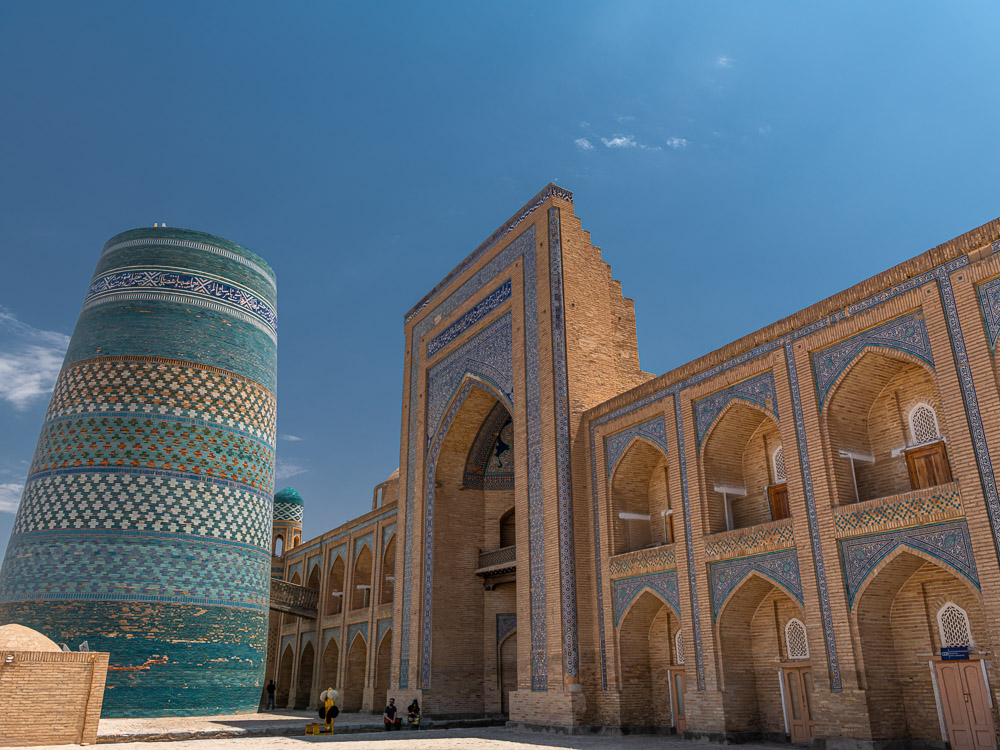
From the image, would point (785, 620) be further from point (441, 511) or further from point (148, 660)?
point (148, 660)

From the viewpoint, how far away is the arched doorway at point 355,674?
17938 millimetres

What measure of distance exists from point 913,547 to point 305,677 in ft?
58.0

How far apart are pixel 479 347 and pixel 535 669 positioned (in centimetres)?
550

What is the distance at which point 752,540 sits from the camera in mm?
8609

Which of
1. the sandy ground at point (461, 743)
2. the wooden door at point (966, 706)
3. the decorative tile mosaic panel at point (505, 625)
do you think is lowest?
the sandy ground at point (461, 743)

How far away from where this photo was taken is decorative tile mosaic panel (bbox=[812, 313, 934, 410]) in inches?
287

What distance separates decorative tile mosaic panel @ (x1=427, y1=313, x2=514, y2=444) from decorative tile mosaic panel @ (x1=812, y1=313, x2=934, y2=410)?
5476mm

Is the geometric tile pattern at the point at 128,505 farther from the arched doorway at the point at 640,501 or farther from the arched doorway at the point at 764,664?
the arched doorway at the point at 764,664

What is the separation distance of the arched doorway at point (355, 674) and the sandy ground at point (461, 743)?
307 inches

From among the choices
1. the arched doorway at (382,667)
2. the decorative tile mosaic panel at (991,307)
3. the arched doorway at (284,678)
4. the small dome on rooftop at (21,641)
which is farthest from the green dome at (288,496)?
the decorative tile mosaic panel at (991,307)

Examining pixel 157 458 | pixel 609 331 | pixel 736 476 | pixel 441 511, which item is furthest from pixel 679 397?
pixel 157 458

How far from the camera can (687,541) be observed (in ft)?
31.0

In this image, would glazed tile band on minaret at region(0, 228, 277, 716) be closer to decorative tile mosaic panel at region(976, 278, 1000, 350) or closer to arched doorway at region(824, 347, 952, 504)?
arched doorway at region(824, 347, 952, 504)

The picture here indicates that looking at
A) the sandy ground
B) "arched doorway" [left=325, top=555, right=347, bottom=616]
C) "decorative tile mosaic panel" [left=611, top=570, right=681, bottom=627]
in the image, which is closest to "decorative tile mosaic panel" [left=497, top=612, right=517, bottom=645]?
the sandy ground
